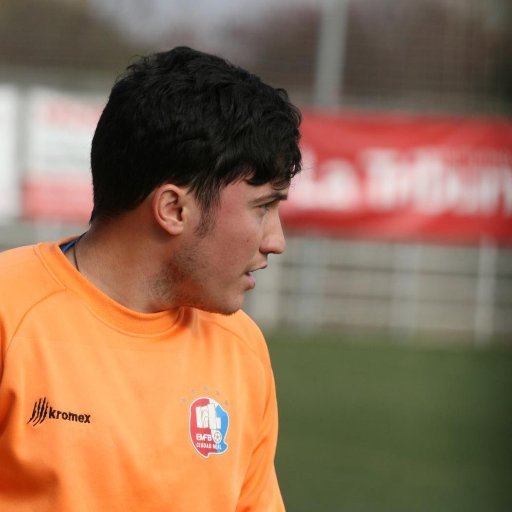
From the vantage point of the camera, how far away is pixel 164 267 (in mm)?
2746

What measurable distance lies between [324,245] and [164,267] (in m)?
15.1

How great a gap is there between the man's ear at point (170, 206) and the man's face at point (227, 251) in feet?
0.09

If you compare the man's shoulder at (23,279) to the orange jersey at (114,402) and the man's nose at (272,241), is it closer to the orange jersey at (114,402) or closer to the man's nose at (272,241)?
the orange jersey at (114,402)

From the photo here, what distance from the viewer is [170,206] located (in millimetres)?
2693

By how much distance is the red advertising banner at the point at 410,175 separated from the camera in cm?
1529

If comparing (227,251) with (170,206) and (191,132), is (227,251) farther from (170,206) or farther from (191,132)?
(191,132)

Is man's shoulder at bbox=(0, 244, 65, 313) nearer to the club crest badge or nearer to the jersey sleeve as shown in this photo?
the club crest badge

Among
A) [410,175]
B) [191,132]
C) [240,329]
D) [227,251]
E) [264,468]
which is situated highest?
[410,175]

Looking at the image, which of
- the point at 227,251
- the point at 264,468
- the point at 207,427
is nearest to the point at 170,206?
the point at 227,251

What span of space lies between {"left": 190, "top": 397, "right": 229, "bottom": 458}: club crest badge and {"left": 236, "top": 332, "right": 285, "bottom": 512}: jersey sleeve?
0.48 feet

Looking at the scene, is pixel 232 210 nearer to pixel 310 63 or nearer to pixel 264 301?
pixel 264 301

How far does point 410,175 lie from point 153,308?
12.9m

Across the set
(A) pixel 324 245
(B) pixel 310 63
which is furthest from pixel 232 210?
(B) pixel 310 63

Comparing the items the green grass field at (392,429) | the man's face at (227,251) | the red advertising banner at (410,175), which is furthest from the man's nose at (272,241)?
the red advertising banner at (410,175)
